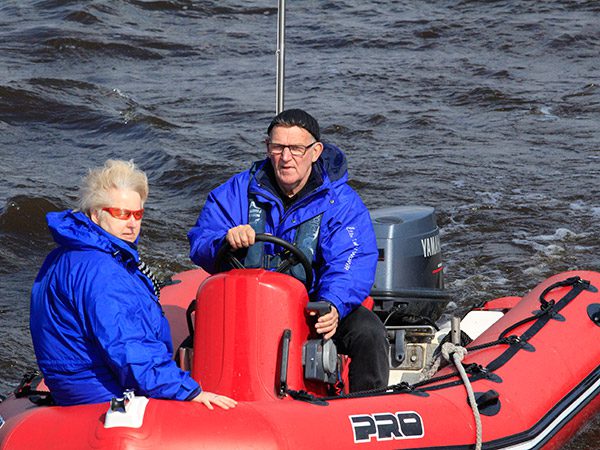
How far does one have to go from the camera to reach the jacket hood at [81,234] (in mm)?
3484

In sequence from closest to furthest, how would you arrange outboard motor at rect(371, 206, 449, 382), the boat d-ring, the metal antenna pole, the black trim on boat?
the black trim on boat, the boat d-ring, outboard motor at rect(371, 206, 449, 382), the metal antenna pole

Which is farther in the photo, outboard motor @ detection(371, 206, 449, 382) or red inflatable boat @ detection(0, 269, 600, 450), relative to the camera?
outboard motor @ detection(371, 206, 449, 382)

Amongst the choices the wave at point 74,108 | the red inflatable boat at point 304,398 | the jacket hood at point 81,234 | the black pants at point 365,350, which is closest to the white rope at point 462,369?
the red inflatable boat at point 304,398

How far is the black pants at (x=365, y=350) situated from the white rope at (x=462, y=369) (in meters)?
0.27

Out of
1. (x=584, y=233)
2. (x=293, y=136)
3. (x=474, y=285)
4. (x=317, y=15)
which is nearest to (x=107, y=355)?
(x=293, y=136)

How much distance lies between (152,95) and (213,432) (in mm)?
8679

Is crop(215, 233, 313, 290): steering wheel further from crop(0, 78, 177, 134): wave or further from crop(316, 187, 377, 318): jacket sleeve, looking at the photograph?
crop(0, 78, 177, 134): wave

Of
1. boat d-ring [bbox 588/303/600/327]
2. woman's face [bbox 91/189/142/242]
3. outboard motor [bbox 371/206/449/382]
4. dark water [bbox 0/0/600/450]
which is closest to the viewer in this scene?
woman's face [bbox 91/189/142/242]

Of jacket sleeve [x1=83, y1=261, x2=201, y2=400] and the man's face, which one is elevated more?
the man's face

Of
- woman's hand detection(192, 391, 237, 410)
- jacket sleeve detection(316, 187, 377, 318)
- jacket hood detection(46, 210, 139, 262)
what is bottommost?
woman's hand detection(192, 391, 237, 410)

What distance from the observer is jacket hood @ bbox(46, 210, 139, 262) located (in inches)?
137

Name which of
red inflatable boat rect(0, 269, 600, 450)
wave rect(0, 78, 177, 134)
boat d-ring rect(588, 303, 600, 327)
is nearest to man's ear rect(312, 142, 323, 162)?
red inflatable boat rect(0, 269, 600, 450)

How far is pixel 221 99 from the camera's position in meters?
11.6

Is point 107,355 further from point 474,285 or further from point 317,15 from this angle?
point 317,15
